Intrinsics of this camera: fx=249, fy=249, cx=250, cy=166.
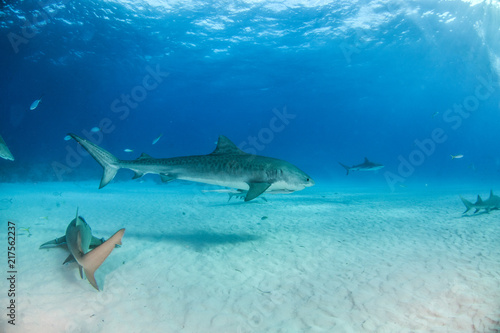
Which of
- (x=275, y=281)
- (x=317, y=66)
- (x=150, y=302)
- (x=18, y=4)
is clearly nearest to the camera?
(x=150, y=302)

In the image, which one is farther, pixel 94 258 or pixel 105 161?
pixel 105 161

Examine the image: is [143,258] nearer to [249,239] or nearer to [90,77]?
[249,239]

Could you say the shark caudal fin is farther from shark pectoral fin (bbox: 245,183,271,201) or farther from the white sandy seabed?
shark pectoral fin (bbox: 245,183,271,201)

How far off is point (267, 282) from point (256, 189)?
1.91 meters

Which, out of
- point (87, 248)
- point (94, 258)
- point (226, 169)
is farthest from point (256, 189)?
point (87, 248)

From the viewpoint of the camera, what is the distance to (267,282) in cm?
437

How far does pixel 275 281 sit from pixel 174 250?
2659mm

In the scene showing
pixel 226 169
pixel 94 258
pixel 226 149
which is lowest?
pixel 94 258

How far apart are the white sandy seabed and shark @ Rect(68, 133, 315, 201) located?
1633mm

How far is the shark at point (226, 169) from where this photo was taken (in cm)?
576

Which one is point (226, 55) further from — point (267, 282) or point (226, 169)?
point (267, 282)

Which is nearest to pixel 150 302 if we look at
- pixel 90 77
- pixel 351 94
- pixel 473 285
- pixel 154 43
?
pixel 473 285

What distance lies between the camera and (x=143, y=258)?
5.26m

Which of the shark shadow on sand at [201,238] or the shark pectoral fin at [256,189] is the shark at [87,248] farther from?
the shark pectoral fin at [256,189]
